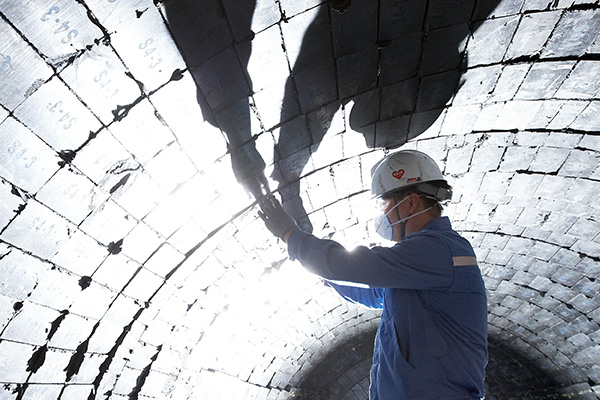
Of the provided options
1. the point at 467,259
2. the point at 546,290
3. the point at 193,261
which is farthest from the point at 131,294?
the point at 546,290

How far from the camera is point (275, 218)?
2.90 metres

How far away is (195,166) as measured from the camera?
8.32ft

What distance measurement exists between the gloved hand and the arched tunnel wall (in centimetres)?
18

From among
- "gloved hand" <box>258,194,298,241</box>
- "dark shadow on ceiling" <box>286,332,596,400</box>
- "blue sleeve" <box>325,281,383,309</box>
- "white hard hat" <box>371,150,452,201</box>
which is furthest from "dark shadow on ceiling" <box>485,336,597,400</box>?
"gloved hand" <box>258,194,298,241</box>

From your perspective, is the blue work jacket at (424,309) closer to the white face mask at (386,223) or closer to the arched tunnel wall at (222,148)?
the white face mask at (386,223)

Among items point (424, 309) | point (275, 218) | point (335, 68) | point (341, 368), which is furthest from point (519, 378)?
point (335, 68)

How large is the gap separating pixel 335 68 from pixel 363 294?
2070 millimetres

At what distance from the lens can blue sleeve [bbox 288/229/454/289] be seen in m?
2.05

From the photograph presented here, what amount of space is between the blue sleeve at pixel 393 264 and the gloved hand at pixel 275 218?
1.73 ft

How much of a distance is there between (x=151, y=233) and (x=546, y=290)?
252 inches

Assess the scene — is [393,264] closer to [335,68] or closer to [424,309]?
[424,309]

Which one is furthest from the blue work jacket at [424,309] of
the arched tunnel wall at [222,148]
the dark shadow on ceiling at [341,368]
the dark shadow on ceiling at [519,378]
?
the dark shadow on ceiling at [519,378]

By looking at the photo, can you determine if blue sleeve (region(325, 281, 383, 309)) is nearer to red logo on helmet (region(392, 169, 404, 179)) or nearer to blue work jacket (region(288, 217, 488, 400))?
blue work jacket (region(288, 217, 488, 400))

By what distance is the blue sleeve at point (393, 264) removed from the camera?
2.05 metres
